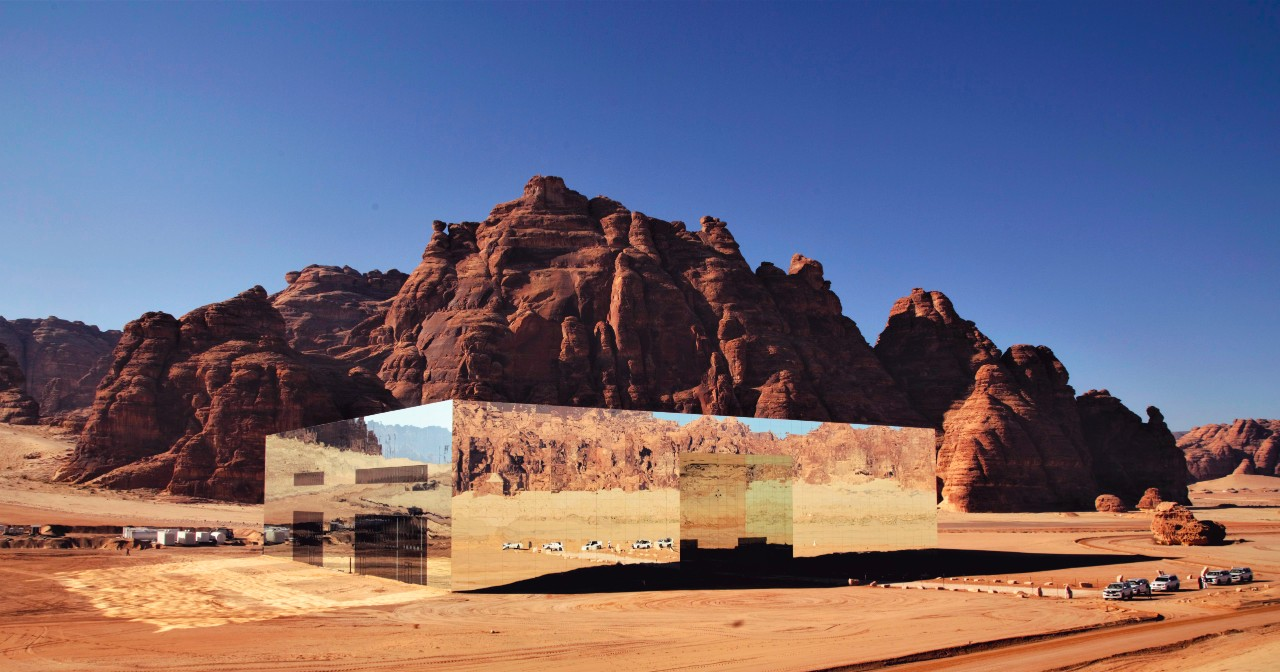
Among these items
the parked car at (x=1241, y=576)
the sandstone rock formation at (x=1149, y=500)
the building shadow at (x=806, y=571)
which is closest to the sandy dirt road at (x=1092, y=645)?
the parked car at (x=1241, y=576)

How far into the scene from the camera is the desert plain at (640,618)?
1848cm

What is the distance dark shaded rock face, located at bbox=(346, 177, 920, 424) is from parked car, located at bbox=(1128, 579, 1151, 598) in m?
59.0

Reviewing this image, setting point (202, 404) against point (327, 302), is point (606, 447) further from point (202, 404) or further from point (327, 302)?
point (327, 302)

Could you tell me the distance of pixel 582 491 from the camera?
30.0 meters

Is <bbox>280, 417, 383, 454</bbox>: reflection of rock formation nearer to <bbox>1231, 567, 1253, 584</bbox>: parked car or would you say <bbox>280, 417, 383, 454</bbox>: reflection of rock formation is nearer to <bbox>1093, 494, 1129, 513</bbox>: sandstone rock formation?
<bbox>1231, 567, 1253, 584</bbox>: parked car

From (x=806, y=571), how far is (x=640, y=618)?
42.5 feet

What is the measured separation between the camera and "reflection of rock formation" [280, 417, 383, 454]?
32281mm

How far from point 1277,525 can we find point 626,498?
61330mm

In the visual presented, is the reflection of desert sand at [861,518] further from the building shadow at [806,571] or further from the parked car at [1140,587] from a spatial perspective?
the parked car at [1140,587]

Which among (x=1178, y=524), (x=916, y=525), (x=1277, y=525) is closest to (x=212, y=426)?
(x=916, y=525)

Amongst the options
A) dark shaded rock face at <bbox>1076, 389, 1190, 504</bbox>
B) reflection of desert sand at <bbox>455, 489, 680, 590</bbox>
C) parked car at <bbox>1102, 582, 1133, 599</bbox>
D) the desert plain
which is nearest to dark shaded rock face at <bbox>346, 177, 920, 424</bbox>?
dark shaded rock face at <bbox>1076, 389, 1190, 504</bbox>

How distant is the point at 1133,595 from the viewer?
2759cm

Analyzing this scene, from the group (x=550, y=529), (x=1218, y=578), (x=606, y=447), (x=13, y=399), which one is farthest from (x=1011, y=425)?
(x=13, y=399)

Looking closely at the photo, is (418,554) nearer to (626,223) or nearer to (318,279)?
(626,223)
